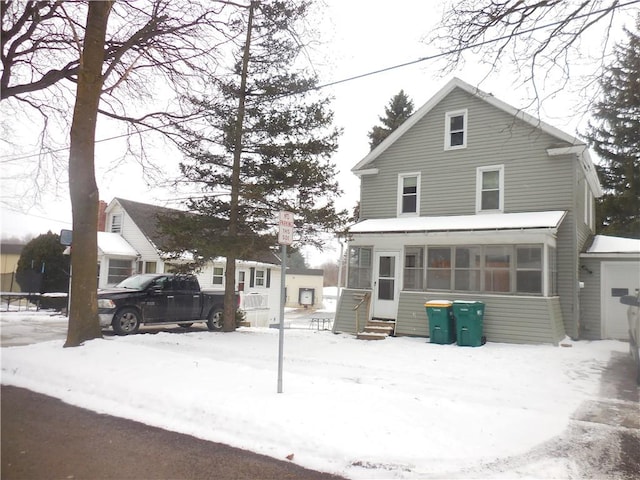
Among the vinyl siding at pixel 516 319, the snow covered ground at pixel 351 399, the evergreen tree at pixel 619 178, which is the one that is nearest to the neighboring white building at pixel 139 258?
the vinyl siding at pixel 516 319

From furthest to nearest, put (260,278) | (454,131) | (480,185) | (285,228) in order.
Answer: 1. (260,278)
2. (454,131)
3. (480,185)
4. (285,228)

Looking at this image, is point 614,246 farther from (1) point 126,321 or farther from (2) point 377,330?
(1) point 126,321

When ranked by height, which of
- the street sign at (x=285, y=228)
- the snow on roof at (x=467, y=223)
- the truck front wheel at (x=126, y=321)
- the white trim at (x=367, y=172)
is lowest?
the truck front wheel at (x=126, y=321)

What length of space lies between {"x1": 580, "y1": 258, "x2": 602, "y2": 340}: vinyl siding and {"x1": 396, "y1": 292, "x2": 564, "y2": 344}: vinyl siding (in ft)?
6.09

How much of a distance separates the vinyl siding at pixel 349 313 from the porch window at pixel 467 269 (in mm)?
2901

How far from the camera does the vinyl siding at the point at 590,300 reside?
1401cm

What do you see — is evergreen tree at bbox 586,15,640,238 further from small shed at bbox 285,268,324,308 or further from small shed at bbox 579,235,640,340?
small shed at bbox 285,268,324,308

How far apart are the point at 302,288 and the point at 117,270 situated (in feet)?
84.8

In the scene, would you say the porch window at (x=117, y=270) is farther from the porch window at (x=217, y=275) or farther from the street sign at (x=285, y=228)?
the street sign at (x=285, y=228)

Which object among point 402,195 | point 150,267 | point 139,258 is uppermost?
point 402,195

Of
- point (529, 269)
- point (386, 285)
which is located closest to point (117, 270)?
point (386, 285)

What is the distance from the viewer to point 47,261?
22859 millimetres

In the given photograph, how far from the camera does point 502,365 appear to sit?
9.52 m

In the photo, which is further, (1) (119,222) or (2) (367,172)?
(1) (119,222)
